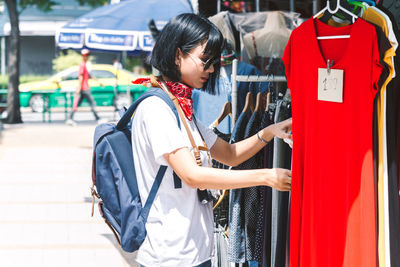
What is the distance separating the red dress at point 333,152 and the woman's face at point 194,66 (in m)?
→ 0.36

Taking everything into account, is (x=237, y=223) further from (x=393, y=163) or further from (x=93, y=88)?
(x=93, y=88)

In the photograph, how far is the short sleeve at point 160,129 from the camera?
2389mm

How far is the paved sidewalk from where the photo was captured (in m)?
5.55

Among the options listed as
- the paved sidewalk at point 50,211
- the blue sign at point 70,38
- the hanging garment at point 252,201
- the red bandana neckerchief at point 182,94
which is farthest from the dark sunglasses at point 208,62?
the blue sign at point 70,38

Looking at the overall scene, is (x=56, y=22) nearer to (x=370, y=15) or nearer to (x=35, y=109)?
(x=35, y=109)

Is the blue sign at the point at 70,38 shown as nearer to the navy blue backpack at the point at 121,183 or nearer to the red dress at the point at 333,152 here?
the navy blue backpack at the point at 121,183

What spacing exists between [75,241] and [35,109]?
51.8 ft

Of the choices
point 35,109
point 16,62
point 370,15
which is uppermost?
point 370,15

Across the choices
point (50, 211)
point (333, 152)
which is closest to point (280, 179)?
point (333, 152)

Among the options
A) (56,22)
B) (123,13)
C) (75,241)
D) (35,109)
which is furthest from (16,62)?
(56,22)

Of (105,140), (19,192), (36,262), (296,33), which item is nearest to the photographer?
(296,33)

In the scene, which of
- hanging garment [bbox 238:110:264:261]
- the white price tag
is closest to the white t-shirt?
the white price tag

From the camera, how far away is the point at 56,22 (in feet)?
107

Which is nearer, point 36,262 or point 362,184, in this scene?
point 362,184
